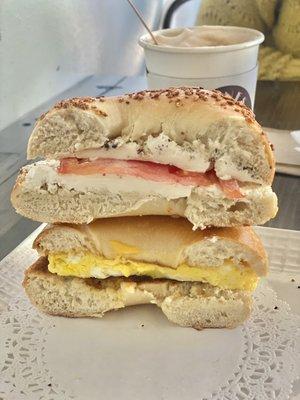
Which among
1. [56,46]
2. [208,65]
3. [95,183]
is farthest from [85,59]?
[95,183]

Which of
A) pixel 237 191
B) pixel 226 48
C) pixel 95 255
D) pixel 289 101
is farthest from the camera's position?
pixel 289 101

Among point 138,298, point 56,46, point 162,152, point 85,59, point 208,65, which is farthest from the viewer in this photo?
point 85,59

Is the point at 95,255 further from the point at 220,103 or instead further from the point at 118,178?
the point at 220,103

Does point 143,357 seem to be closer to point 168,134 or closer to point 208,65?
point 168,134

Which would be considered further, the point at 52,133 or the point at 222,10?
the point at 222,10

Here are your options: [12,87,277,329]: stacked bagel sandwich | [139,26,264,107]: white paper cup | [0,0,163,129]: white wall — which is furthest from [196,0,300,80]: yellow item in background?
[12,87,277,329]: stacked bagel sandwich

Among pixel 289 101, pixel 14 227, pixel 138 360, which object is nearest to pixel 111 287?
pixel 138 360

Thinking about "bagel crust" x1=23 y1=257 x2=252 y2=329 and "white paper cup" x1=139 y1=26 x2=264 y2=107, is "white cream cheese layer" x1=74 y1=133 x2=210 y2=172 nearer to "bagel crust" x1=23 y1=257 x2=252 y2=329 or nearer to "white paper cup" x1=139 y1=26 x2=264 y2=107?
"bagel crust" x1=23 y1=257 x2=252 y2=329

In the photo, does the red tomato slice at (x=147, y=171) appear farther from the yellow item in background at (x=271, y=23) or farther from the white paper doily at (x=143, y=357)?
the yellow item in background at (x=271, y=23)
